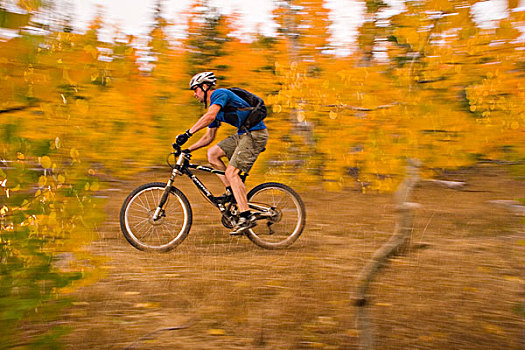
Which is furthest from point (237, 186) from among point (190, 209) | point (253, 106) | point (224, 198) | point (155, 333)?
point (155, 333)

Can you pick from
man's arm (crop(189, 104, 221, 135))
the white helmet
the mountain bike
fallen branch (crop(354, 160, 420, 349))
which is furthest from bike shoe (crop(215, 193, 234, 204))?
fallen branch (crop(354, 160, 420, 349))

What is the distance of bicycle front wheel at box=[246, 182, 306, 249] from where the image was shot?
500cm

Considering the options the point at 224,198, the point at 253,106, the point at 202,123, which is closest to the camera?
the point at 202,123

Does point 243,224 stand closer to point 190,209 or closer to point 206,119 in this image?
point 190,209

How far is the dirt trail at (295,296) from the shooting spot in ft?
11.5

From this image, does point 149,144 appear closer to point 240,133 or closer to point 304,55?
point 240,133

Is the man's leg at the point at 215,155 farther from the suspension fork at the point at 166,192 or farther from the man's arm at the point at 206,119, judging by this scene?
the man's arm at the point at 206,119

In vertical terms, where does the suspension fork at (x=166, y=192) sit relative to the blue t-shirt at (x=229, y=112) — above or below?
below

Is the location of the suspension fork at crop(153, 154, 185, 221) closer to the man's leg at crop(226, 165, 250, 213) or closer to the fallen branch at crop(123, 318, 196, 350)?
the man's leg at crop(226, 165, 250, 213)

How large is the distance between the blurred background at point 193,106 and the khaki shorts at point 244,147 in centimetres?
13

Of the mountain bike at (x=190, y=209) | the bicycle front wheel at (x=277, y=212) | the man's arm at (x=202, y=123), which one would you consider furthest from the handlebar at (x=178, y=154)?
the bicycle front wheel at (x=277, y=212)

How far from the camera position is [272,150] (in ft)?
13.7

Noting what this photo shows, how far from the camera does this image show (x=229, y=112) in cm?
433

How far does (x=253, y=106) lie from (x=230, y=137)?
558 mm
